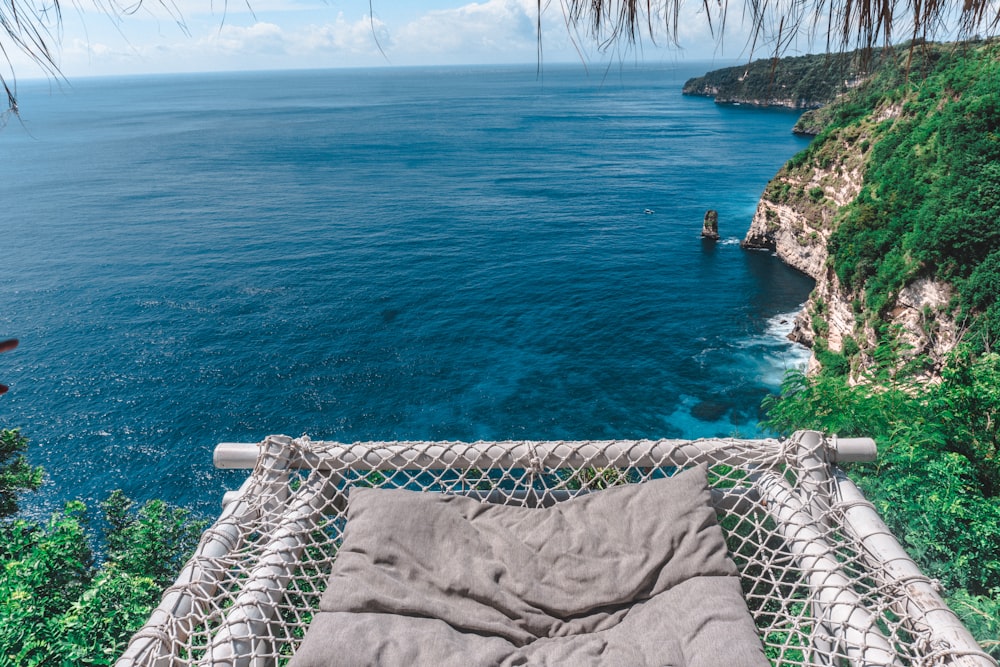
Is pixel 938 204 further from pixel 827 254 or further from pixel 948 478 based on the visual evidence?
pixel 948 478

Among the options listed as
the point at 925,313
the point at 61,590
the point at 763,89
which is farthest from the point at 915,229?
the point at 763,89

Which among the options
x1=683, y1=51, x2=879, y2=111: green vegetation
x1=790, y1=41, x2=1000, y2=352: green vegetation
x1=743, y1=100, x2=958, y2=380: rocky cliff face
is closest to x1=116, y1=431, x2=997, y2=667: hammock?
x1=743, y1=100, x2=958, y2=380: rocky cliff face

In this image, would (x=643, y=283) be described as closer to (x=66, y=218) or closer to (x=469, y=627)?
(x=469, y=627)

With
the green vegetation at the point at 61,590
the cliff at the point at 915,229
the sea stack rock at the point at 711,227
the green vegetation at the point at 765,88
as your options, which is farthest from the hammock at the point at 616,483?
the green vegetation at the point at 765,88

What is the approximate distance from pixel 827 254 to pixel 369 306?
1950 centimetres

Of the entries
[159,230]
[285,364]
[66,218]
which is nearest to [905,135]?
[285,364]

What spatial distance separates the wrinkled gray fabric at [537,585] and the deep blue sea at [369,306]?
471 inches

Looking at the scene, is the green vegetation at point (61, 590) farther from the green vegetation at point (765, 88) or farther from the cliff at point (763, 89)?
the cliff at point (763, 89)

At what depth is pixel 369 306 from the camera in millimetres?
27859

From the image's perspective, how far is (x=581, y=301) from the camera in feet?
92.1

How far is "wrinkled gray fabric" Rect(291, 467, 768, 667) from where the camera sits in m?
2.59

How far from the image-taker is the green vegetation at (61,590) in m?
4.73

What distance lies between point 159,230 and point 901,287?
40.1 metres

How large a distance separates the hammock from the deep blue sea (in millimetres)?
11370
